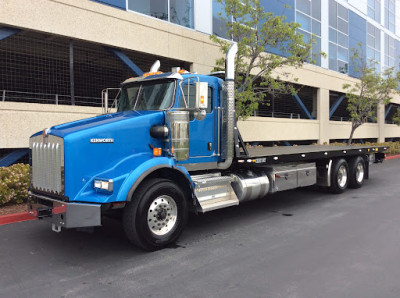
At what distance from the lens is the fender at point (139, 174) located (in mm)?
4734

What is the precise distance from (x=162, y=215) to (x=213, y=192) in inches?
50.6

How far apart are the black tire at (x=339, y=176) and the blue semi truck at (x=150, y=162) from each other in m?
3.33

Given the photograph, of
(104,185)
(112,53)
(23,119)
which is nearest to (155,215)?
(104,185)

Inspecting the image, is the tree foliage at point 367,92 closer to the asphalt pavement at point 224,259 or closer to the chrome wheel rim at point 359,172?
the chrome wheel rim at point 359,172

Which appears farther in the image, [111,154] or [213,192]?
[213,192]

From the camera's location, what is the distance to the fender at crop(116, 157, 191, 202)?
4.73 m

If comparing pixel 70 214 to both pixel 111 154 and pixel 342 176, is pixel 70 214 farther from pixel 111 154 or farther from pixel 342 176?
pixel 342 176

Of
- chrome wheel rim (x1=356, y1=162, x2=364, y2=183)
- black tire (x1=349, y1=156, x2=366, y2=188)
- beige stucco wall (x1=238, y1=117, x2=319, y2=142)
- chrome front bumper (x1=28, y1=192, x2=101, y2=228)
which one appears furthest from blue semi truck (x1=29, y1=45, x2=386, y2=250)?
beige stucco wall (x1=238, y1=117, x2=319, y2=142)

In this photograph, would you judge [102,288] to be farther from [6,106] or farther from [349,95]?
[349,95]

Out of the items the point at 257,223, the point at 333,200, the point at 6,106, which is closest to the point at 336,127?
the point at 333,200

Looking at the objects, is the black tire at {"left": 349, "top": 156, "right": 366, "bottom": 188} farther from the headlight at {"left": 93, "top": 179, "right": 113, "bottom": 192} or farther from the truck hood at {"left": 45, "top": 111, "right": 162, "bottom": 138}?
the headlight at {"left": 93, "top": 179, "right": 113, "bottom": 192}

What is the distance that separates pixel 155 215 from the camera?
5188 mm

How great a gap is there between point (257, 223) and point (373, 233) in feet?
6.72

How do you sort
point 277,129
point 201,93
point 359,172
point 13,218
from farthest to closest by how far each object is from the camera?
point 277,129 < point 359,172 < point 13,218 < point 201,93
